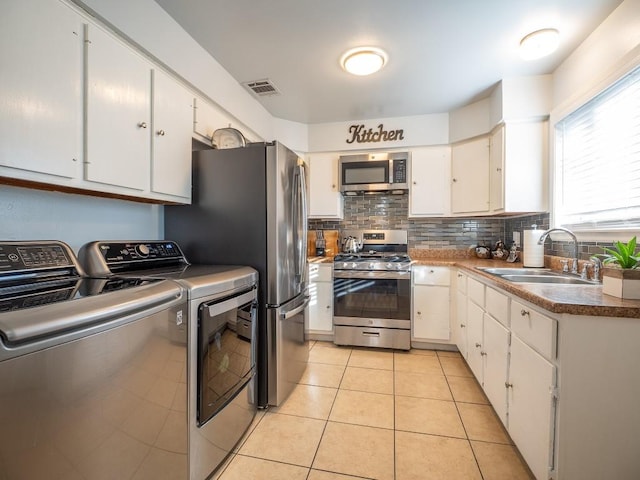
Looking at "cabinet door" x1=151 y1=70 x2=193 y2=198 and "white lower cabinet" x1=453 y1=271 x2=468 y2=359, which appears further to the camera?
"white lower cabinet" x1=453 y1=271 x2=468 y2=359

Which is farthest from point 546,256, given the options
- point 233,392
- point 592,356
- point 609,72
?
point 233,392

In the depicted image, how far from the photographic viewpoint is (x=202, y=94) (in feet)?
6.84

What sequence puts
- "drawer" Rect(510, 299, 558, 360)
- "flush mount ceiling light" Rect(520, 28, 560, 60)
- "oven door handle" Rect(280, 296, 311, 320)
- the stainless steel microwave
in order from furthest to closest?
the stainless steel microwave, "oven door handle" Rect(280, 296, 311, 320), "flush mount ceiling light" Rect(520, 28, 560, 60), "drawer" Rect(510, 299, 558, 360)

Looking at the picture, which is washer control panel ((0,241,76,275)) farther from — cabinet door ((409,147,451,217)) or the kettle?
cabinet door ((409,147,451,217))

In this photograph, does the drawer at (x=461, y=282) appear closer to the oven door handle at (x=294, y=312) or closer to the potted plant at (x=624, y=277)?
the potted plant at (x=624, y=277)

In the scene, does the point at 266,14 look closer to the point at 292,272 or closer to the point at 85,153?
the point at 85,153

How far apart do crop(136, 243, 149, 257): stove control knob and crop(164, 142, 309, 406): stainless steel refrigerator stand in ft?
0.99

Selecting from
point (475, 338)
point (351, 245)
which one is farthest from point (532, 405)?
point (351, 245)

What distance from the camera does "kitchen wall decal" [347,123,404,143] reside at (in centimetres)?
325

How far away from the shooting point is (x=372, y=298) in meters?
2.96

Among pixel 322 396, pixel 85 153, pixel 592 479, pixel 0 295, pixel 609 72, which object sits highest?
pixel 609 72

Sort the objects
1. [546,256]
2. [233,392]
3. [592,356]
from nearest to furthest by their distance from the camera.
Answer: [592,356] < [233,392] < [546,256]

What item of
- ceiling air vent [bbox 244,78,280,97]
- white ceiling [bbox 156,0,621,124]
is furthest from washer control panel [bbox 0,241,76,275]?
ceiling air vent [bbox 244,78,280,97]

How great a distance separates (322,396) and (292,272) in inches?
35.8
